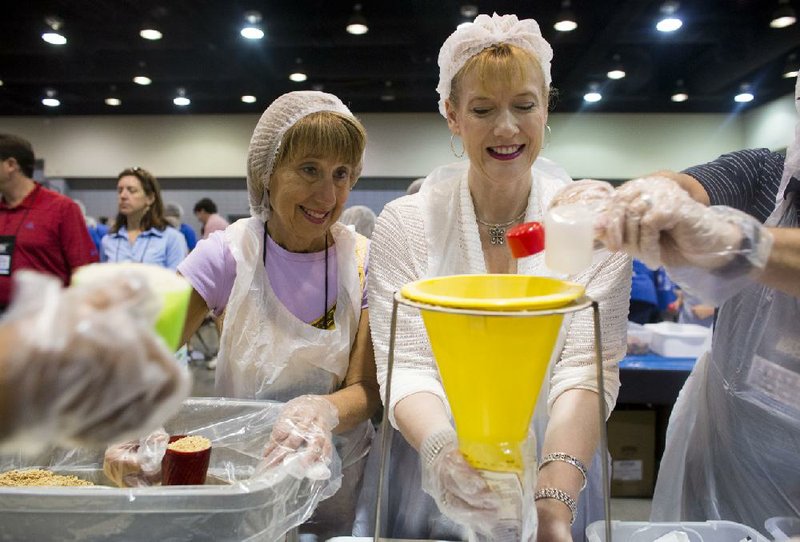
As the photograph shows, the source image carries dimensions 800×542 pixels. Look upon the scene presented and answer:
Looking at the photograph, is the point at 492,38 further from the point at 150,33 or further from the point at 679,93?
the point at 679,93

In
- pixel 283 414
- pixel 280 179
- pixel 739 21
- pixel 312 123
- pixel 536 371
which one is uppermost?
A: pixel 739 21

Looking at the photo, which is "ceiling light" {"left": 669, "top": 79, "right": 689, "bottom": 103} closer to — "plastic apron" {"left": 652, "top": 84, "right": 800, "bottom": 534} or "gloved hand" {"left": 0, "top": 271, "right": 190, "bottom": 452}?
"plastic apron" {"left": 652, "top": 84, "right": 800, "bottom": 534}

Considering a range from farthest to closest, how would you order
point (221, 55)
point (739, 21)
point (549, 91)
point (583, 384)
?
point (221, 55)
point (739, 21)
point (549, 91)
point (583, 384)

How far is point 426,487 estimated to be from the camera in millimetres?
751

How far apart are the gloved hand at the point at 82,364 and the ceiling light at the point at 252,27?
17.5ft

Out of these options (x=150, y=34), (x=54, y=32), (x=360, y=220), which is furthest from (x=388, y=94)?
(x=360, y=220)

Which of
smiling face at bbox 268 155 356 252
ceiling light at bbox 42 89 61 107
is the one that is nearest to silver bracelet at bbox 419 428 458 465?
smiling face at bbox 268 155 356 252

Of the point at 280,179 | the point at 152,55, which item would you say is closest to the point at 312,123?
the point at 280,179

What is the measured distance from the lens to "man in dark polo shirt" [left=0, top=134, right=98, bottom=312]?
268 centimetres

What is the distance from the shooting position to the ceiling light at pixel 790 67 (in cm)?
583

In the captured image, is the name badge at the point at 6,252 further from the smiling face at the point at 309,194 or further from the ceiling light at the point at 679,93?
the ceiling light at the point at 679,93

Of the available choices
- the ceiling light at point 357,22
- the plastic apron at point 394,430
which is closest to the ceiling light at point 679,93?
the ceiling light at point 357,22

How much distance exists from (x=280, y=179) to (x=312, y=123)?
5.4 inches

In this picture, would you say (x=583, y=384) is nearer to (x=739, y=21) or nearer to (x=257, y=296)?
(x=257, y=296)
